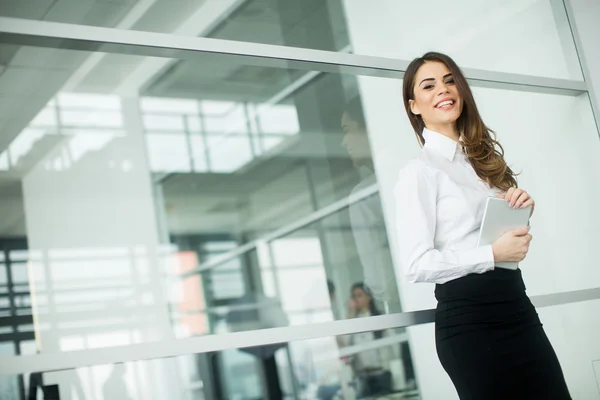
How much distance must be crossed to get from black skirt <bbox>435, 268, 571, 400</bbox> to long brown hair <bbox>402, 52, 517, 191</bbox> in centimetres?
34

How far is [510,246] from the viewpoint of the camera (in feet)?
6.56

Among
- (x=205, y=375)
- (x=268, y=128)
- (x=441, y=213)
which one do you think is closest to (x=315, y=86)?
(x=268, y=128)

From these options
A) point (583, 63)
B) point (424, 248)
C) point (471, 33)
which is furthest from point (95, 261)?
point (583, 63)

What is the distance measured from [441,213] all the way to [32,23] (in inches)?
52.0

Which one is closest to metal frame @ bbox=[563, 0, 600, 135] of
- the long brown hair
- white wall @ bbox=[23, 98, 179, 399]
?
the long brown hair

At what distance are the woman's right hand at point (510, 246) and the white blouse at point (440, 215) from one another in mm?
44

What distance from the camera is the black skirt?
1934 mm

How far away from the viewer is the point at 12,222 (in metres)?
1.97

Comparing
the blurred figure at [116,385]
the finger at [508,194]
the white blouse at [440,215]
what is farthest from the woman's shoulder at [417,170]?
the blurred figure at [116,385]

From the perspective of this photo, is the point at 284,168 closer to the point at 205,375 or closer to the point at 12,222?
the point at 205,375

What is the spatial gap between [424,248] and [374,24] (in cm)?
143

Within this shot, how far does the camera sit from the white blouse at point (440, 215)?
1.95 metres

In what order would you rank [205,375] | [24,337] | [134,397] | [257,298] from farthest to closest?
[257,298], [205,375], [134,397], [24,337]

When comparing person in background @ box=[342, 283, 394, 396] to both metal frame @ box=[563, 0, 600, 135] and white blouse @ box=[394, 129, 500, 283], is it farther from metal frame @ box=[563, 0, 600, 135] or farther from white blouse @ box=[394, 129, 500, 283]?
metal frame @ box=[563, 0, 600, 135]
